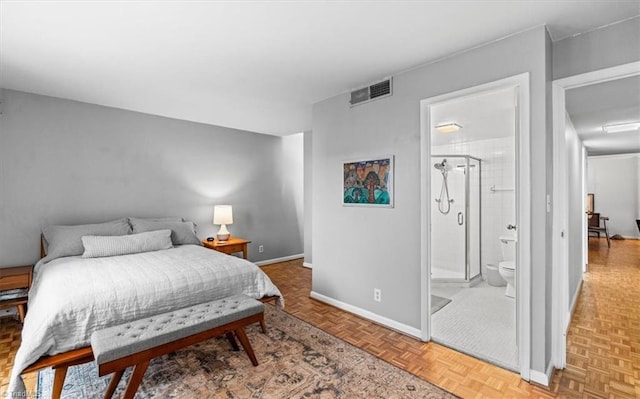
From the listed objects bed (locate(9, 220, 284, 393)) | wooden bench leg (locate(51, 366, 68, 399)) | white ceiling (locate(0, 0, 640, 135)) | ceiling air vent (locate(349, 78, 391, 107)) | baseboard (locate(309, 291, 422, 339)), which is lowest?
baseboard (locate(309, 291, 422, 339))

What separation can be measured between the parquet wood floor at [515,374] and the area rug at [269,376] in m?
0.17

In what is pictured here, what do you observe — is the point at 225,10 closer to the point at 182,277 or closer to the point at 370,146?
the point at 370,146

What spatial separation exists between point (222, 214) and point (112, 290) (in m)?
2.47

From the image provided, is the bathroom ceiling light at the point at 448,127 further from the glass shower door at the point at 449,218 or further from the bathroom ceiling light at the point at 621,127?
the bathroom ceiling light at the point at 621,127

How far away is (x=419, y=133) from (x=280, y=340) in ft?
7.24

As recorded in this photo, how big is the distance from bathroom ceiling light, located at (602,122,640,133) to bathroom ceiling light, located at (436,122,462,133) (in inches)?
91.8

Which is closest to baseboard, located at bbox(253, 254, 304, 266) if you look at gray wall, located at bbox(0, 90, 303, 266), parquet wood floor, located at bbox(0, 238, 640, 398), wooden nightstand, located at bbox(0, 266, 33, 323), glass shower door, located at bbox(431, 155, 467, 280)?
gray wall, located at bbox(0, 90, 303, 266)

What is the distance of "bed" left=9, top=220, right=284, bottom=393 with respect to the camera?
1.84m

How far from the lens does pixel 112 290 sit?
2.16 meters

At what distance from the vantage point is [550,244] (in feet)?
6.93

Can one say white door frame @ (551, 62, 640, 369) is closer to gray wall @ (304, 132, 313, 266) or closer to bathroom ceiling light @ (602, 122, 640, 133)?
bathroom ceiling light @ (602, 122, 640, 133)

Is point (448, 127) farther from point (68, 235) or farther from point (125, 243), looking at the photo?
point (68, 235)

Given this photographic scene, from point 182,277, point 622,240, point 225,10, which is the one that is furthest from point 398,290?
point 622,240

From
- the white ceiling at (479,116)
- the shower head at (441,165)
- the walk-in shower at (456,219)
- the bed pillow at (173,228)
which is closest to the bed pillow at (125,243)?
the bed pillow at (173,228)
